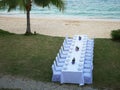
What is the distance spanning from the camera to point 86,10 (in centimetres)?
3884

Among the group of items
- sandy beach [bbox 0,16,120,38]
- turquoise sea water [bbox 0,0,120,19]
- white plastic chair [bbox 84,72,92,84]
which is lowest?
turquoise sea water [bbox 0,0,120,19]

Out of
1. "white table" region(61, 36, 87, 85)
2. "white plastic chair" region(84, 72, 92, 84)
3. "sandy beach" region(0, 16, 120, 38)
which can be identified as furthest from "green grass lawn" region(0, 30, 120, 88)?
"sandy beach" region(0, 16, 120, 38)

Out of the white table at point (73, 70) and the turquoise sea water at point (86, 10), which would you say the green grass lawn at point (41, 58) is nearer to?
the white table at point (73, 70)

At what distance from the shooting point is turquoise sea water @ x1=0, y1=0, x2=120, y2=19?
35.2m

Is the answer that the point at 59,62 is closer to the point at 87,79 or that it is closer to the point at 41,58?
the point at 87,79

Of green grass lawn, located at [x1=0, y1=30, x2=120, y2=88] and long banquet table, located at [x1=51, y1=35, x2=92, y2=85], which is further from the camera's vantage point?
green grass lawn, located at [x1=0, y1=30, x2=120, y2=88]

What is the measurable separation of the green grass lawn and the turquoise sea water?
15.6 m

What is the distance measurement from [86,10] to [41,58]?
83.3ft

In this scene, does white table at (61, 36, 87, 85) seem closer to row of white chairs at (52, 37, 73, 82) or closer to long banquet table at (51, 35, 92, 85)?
long banquet table at (51, 35, 92, 85)

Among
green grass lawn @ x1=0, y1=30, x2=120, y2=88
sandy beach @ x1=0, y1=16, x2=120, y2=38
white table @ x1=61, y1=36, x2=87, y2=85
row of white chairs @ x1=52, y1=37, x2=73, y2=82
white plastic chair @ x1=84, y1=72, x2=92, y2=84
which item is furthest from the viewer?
Answer: sandy beach @ x1=0, y1=16, x2=120, y2=38

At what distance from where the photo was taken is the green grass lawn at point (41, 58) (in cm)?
1211

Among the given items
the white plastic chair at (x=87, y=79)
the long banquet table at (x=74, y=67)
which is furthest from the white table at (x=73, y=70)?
the white plastic chair at (x=87, y=79)

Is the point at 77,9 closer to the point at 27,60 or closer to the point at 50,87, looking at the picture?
the point at 27,60

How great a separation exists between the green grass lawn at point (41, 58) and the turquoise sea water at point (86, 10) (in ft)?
51.2
